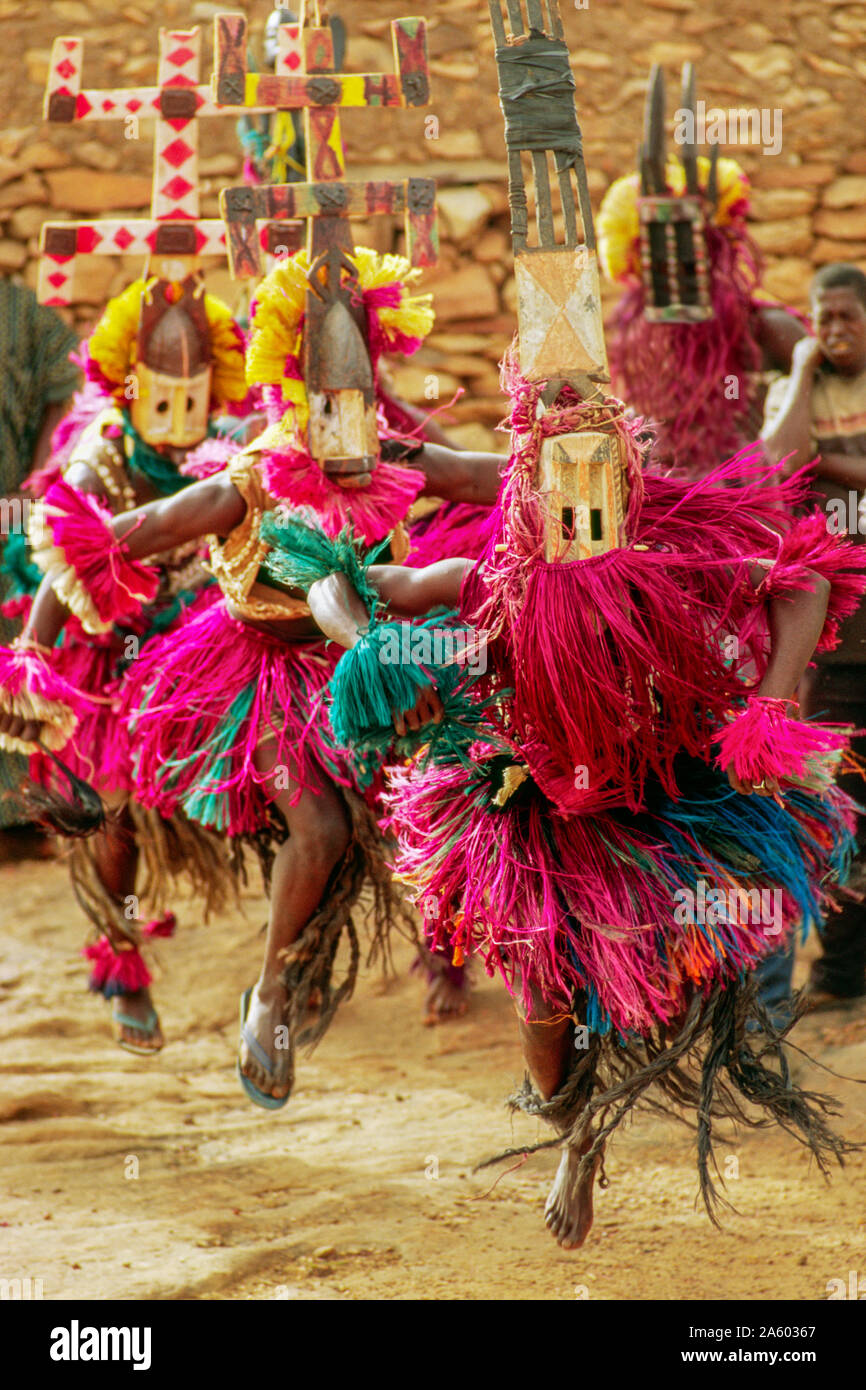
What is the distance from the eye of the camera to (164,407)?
4164 mm

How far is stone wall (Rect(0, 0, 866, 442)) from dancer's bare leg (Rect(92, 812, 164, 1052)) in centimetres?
309

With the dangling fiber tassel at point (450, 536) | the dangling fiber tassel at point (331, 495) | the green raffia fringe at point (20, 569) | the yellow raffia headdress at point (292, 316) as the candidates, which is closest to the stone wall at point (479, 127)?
the green raffia fringe at point (20, 569)

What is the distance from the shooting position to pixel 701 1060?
292 centimetres

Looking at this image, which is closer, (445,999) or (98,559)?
(98,559)

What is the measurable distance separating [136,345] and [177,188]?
0.44 meters

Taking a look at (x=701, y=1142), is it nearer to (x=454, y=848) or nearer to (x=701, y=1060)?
(x=701, y=1060)

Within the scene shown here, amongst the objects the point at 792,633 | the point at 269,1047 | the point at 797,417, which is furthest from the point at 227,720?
the point at 797,417

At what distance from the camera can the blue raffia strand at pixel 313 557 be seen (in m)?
2.74

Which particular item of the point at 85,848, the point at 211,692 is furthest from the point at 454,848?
the point at 85,848

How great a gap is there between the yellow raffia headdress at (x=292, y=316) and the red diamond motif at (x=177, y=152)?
3.29 ft

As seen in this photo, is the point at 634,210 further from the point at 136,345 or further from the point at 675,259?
the point at 136,345

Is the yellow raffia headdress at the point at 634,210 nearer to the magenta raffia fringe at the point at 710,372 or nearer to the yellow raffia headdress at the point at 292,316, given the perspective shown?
the magenta raffia fringe at the point at 710,372

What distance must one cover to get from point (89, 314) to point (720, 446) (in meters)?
2.90
